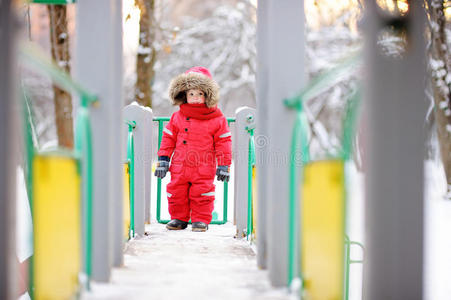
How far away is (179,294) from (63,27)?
4.93 metres

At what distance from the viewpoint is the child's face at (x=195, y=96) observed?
359cm

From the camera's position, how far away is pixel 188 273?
2.04 m

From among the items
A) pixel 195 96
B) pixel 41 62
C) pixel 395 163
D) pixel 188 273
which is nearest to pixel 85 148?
pixel 41 62

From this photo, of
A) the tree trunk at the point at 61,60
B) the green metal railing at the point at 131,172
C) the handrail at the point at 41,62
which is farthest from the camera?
the tree trunk at the point at 61,60

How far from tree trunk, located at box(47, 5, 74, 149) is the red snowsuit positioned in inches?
106

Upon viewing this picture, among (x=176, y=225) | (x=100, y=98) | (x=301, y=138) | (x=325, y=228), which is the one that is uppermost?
(x=100, y=98)

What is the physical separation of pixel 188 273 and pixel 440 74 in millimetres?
5648

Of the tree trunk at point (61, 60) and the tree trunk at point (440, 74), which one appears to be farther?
the tree trunk at point (440, 74)

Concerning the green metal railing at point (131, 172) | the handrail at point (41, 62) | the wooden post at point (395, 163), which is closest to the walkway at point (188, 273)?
the green metal railing at point (131, 172)

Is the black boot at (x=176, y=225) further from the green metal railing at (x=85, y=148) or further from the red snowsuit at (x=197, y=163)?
the green metal railing at (x=85, y=148)

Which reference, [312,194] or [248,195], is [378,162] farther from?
[248,195]

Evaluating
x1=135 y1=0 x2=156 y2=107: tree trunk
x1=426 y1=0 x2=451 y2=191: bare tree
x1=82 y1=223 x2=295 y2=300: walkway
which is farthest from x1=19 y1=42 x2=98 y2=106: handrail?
x1=426 y1=0 x2=451 y2=191: bare tree

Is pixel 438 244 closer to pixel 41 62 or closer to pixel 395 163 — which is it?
pixel 395 163

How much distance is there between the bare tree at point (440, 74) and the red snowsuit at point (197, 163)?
13.8 ft
